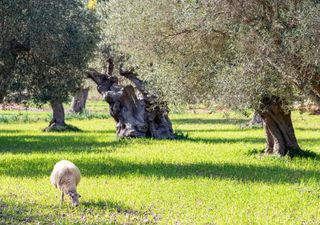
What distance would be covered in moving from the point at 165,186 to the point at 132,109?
15813mm

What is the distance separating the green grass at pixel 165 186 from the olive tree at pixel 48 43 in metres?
2.46

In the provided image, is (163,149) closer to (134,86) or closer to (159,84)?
(159,84)

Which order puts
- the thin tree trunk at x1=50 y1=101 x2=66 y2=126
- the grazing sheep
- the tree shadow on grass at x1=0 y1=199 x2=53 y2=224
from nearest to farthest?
the tree shadow on grass at x1=0 y1=199 x2=53 y2=224, the grazing sheep, the thin tree trunk at x1=50 y1=101 x2=66 y2=126

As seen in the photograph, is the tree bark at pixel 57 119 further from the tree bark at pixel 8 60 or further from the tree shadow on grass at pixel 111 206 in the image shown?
the tree shadow on grass at pixel 111 206

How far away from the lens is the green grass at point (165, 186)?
41.0 ft

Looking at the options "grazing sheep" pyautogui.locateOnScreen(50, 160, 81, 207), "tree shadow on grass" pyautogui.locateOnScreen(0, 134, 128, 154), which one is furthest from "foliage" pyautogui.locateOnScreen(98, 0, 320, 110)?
"grazing sheep" pyautogui.locateOnScreen(50, 160, 81, 207)

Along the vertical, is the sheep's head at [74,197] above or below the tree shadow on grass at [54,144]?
above

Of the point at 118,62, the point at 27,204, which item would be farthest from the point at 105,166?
the point at 118,62

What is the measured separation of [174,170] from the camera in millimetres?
19281

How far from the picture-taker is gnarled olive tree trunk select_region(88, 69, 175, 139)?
31.5m

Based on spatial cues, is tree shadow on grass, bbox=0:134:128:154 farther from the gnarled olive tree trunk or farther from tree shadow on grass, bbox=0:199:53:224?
tree shadow on grass, bbox=0:199:53:224

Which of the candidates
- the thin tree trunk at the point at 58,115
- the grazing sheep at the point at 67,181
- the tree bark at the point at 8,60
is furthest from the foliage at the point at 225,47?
the thin tree trunk at the point at 58,115

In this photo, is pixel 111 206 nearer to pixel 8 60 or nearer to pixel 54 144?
pixel 8 60

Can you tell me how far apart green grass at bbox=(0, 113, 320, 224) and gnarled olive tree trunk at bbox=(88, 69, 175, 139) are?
4.18m
